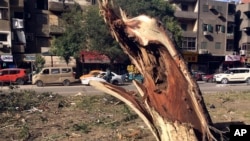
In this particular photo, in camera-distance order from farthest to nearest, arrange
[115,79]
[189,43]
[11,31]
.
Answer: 1. [189,43]
2. [11,31]
3. [115,79]

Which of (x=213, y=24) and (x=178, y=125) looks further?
(x=213, y=24)

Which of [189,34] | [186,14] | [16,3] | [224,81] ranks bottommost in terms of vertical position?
[224,81]

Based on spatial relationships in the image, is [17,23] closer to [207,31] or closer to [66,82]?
[66,82]

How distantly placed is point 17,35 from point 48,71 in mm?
9868

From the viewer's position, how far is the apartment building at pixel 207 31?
146 feet

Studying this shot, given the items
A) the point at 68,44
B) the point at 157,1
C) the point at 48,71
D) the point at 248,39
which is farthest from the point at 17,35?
the point at 248,39

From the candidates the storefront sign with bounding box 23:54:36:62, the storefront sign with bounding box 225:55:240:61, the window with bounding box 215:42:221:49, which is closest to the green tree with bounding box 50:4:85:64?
→ the storefront sign with bounding box 23:54:36:62

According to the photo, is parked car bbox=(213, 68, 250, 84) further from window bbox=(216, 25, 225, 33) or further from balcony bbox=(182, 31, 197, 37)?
window bbox=(216, 25, 225, 33)

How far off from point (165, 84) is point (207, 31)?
43526 millimetres

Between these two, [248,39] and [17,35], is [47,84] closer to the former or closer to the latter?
[17,35]

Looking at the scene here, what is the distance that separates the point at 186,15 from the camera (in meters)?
44.1

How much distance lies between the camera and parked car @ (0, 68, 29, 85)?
1092 inches

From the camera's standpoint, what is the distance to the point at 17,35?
1347 inches

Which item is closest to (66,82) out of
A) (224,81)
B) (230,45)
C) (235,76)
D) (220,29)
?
(224,81)
